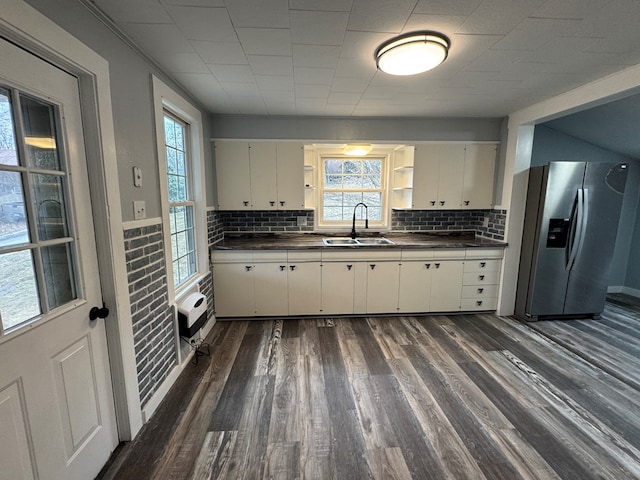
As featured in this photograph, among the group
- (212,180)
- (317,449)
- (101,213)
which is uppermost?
(212,180)

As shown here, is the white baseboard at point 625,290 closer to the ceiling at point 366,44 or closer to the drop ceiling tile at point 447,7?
the ceiling at point 366,44

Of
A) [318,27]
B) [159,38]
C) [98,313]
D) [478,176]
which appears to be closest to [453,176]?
[478,176]

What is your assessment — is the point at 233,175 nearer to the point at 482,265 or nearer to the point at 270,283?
the point at 270,283

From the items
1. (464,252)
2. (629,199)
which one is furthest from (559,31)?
(629,199)

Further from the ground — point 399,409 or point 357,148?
point 357,148

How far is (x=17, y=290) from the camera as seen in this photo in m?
1.03

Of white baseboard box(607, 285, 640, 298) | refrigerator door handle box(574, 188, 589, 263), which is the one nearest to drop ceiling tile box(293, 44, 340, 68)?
refrigerator door handle box(574, 188, 589, 263)

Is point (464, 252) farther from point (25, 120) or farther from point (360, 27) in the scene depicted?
point (25, 120)

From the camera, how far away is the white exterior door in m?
1.00

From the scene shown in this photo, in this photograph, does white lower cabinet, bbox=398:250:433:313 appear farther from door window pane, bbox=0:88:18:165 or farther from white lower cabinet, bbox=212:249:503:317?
door window pane, bbox=0:88:18:165

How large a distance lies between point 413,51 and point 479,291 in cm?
281

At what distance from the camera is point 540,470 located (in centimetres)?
143

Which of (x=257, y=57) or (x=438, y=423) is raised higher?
(x=257, y=57)

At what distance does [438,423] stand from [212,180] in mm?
3045
